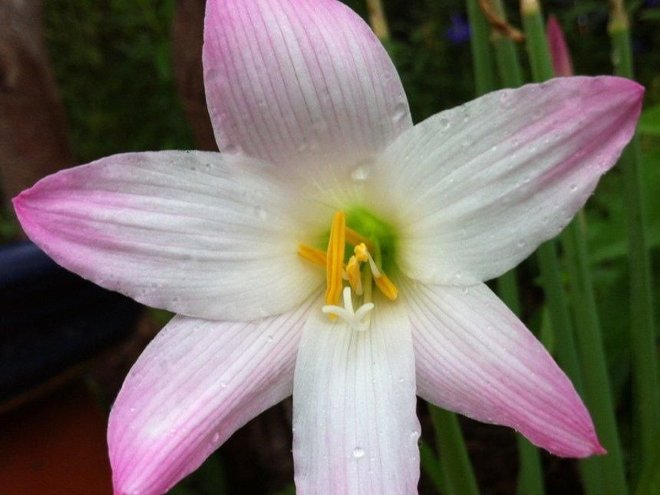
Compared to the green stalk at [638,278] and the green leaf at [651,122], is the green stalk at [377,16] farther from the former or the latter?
the green leaf at [651,122]

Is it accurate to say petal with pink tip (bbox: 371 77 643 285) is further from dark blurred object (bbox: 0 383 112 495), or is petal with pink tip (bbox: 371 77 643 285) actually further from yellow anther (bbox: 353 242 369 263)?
dark blurred object (bbox: 0 383 112 495)

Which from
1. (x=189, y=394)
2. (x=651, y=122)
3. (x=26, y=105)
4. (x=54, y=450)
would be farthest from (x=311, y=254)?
(x=26, y=105)

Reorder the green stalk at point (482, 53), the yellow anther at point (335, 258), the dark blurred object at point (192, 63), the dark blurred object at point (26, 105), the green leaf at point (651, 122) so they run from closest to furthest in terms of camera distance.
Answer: the yellow anther at point (335, 258), the green stalk at point (482, 53), the green leaf at point (651, 122), the dark blurred object at point (192, 63), the dark blurred object at point (26, 105)

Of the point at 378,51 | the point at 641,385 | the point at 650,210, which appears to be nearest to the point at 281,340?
the point at 378,51

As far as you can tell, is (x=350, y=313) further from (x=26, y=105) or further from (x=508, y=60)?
(x=26, y=105)

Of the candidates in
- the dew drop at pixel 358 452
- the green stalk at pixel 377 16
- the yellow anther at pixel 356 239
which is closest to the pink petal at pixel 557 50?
the green stalk at pixel 377 16

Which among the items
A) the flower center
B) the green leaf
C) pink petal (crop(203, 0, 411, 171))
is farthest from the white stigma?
the green leaf
